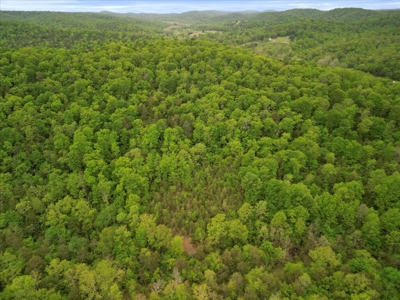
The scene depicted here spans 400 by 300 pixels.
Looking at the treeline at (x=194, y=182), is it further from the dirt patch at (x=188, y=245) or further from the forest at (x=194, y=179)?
the dirt patch at (x=188, y=245)

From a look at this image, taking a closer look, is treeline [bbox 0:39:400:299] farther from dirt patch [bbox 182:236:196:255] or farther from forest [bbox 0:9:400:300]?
dirt patch [bbox 182:236:196:255]

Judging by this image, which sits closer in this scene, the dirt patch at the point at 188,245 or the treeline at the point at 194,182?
the treeline at the point at 194,182

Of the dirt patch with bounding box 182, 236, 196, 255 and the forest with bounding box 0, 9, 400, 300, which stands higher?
the forest with bounding box 0, 9, 400, 300

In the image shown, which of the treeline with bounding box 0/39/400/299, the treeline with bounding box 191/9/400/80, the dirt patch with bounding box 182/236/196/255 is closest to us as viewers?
the treeline with bounding box 0/39/400/299

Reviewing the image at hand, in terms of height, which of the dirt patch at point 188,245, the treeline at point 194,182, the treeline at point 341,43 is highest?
the treeline at point 341,43

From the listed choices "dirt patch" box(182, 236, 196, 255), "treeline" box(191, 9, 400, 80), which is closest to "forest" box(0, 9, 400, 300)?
"dirt patch" box(182, 236, 196, 255)

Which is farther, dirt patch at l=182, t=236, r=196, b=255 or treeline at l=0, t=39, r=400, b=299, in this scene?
dirt patch at l=182, t=236, r=196, b=255

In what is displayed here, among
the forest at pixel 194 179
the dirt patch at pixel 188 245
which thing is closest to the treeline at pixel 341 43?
the forest at pixel 194 179
